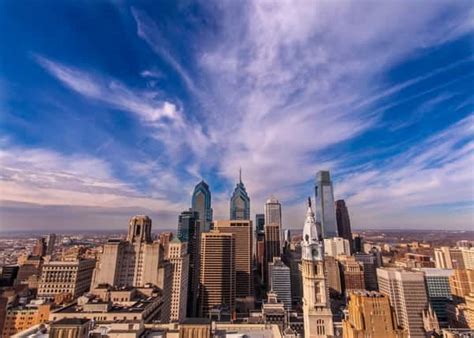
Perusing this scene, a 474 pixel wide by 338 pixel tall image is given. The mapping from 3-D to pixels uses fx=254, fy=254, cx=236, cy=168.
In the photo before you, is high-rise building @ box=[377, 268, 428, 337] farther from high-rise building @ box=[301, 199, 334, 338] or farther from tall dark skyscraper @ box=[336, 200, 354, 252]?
tall dark skyscraper @ box=[336, 200, 354, 252]

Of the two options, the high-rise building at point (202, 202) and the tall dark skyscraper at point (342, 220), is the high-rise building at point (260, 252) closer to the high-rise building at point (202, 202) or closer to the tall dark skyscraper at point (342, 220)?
the tall dark skyscraper at point (342, 220)

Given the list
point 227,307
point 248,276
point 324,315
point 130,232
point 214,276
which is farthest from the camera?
point 248,276

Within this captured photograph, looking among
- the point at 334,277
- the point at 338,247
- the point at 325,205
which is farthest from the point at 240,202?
the point at 334,277

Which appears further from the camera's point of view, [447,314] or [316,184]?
[316,184]

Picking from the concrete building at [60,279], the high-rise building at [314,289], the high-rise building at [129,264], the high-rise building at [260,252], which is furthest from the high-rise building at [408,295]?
the concrete building at [60,279]

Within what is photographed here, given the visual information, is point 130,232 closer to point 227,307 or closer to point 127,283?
point 127,283

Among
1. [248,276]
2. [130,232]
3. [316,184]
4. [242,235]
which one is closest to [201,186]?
[316,184]

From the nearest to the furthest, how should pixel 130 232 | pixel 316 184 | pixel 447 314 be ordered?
pixel 130 232 → pixel 447 314 → pixel 316 184

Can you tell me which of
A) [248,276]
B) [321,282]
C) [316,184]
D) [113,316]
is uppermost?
[316,184]
